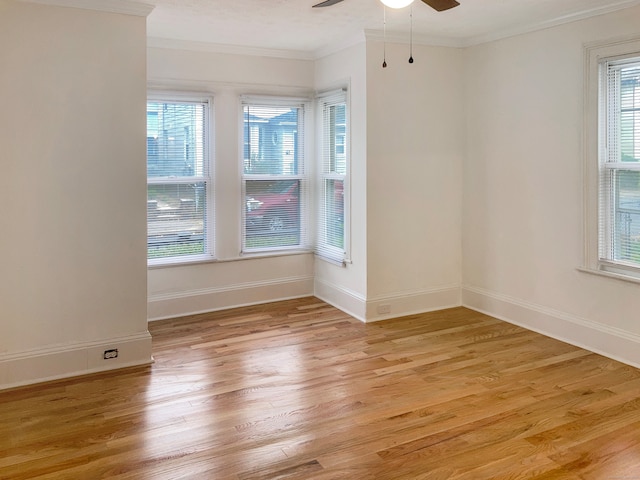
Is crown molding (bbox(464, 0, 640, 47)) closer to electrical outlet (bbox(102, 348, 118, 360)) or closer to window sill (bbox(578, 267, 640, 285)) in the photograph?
window sill (bbox(578, 267, 640, 285))

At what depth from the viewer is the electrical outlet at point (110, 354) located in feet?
12.3

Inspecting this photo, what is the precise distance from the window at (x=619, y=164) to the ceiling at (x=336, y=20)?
485 millimetres

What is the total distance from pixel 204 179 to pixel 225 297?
3.85ft

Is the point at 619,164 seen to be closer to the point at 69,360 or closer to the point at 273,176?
the point at 273,176

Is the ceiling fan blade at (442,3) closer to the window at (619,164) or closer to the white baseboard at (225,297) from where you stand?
the window at (619,164)

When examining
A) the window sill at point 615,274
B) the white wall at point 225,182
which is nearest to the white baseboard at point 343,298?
the white wall at point 225,182

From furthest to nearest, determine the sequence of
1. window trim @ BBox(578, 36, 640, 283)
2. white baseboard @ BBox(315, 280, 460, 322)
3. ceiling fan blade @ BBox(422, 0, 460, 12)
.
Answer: white baseboard @ BBox(315, 280, 460, 322) < window trim @ BBox(578, 36, 640, 283) < ceiling fan blade @ BBox(422, 0, 460, 12)

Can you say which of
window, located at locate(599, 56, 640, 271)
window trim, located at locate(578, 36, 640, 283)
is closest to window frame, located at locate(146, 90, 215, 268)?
window trim, located at locate(578, 36, 640, 283)

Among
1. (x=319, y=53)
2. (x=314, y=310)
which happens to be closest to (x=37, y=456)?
(x=314, y=310)

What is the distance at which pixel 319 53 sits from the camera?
5293mm

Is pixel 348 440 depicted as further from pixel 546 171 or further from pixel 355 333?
pixel 546 171

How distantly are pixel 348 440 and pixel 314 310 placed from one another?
2458 millimetres

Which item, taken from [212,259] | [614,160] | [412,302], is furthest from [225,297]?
[614,160]

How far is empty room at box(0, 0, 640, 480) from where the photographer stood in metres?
2.88
